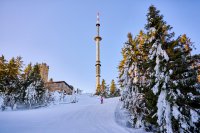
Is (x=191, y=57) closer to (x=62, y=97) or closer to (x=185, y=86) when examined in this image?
(x=185, y=86)

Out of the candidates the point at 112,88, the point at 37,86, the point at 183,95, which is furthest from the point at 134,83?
the point at 112,88

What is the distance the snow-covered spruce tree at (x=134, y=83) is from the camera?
2058 centimetres

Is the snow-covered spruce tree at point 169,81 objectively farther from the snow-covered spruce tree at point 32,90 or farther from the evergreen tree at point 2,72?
the evergreen tree at point 2,72

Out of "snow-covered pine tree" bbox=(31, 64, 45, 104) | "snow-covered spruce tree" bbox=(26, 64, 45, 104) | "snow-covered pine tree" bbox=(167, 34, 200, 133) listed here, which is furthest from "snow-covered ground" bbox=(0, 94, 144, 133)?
"snow-covered pine tree" bbox=(31, 64, 45, 104)

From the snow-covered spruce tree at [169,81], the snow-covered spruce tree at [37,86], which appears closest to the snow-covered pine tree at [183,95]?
the snow-covered spruce tree at [169,81]

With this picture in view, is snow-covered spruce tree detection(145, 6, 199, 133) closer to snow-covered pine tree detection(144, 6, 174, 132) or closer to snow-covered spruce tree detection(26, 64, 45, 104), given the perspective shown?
snow-covered pine tree detection(144, 6, 174, 132)

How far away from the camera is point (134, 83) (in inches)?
887

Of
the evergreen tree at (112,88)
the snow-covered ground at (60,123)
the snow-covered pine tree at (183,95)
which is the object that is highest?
the evergreen tree at (112,88)

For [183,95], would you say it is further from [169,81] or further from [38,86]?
[38,86]

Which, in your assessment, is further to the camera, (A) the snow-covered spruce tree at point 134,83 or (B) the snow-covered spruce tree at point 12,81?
(B) the snow-covered spruce tree at point 12,81

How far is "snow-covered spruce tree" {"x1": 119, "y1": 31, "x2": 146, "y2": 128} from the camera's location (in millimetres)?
20578

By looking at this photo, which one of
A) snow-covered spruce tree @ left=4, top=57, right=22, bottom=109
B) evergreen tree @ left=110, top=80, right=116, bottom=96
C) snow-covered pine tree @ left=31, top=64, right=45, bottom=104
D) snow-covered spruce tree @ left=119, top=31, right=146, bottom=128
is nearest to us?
snow-covered spruce tree @ left=119, top=31, right=146, bottom=128

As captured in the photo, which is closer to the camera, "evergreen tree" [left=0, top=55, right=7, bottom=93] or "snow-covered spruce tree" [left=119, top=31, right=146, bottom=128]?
"snow-covered spruce tree" [left=119, top=31, right=146, bottom=128]

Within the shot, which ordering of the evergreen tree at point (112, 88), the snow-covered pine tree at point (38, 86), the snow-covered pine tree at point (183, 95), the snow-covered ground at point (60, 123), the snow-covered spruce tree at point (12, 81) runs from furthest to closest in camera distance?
the evergreen tree at point (112, 88), the snow-covered pine tree at point (38, 86), the snow-covered spruce tree at point (12, 81), the snow-covered ground at point (60, 123), the snow-covered pine tree at point (183, 95)
